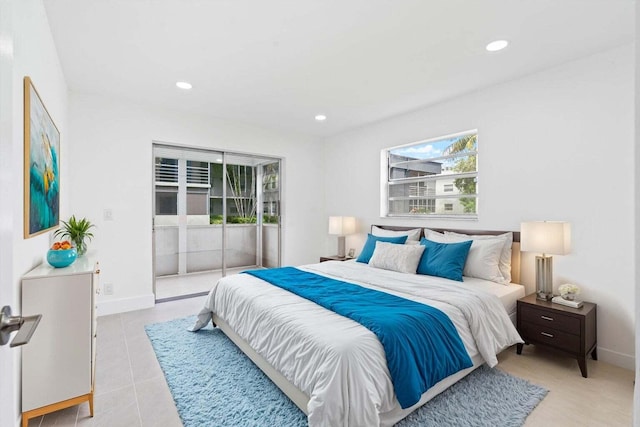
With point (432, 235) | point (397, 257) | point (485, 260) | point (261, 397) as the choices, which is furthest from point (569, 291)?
point (261, 397)

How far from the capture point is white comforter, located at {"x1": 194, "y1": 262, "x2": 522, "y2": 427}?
1.58 m

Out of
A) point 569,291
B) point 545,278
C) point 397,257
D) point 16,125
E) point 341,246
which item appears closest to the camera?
point 16,125

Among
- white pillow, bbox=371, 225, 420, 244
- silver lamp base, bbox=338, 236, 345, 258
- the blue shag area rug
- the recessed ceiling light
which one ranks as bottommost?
the blue shag area rug

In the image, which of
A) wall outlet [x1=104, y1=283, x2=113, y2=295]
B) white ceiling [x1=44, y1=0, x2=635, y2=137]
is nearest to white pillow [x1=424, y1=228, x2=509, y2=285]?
white ceiling [x1=44, y1=0, x2=635, y2=137]

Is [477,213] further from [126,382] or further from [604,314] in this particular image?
[126,382]

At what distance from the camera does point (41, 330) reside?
1.82 metres

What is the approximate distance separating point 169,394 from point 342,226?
313cm

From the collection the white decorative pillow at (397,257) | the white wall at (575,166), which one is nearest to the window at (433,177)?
the white wall at (575,166)

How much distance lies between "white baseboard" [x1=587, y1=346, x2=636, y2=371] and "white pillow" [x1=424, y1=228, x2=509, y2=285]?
89 centimetres

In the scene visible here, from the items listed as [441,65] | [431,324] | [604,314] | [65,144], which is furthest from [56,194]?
[604,314]

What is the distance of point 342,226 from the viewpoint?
15.7ft

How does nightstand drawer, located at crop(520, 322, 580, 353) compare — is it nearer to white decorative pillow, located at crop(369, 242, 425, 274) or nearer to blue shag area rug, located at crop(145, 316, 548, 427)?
blue shag area rug, located at crop(145, 316, 548, 427)

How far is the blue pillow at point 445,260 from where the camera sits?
310cm

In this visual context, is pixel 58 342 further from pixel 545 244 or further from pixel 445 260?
pixel 545 244
